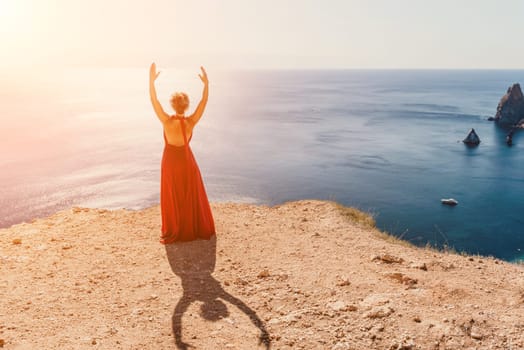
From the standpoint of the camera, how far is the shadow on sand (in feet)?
18.8

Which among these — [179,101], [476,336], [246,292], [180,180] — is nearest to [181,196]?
[180,180]

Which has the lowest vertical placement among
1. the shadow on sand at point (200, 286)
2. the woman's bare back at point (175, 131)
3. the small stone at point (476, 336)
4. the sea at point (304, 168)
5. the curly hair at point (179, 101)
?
the sea at point (304, 168)

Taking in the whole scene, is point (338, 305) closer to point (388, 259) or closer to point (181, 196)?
point (388, 259)

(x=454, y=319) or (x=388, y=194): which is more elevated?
(x=454, y=319)

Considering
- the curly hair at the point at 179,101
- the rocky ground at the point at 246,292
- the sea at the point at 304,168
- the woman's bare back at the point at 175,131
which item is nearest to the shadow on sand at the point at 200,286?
the rocky ground at the point at 246,292

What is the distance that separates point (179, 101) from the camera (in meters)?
8.58

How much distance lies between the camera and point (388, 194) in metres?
39.0

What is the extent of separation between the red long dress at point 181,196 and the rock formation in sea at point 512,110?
93.2 m

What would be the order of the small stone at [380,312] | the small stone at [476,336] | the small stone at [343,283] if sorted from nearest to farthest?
the small stone at [476,336] < the small stone at [380,312] < the small stone at [343,283]

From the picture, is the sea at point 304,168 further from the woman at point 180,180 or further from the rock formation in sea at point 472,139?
the woman at point 180,180

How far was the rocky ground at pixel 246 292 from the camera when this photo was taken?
207 inches

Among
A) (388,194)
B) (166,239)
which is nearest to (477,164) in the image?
(388,194)

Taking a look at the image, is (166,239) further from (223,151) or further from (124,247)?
(223,151)

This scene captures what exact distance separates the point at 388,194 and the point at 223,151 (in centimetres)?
2477
